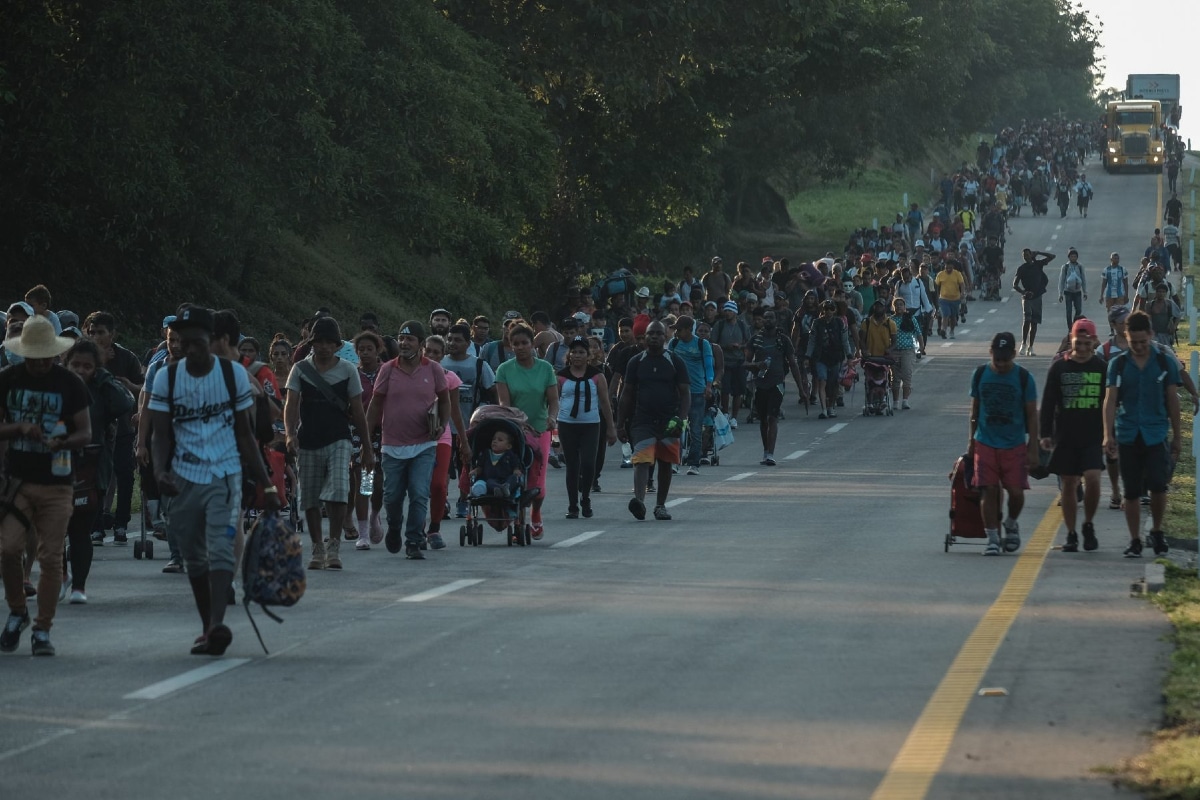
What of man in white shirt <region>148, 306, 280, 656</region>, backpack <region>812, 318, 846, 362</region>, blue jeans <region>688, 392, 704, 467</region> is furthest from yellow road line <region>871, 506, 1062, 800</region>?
backpack <region>812, 318, 846, 362</region>

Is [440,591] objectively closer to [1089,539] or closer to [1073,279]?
[1089,539]

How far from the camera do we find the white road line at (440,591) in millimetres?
12594

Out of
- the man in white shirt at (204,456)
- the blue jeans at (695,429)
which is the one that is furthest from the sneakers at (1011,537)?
the blue jeans at (695,429)

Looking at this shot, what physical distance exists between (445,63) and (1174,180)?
64126 mm

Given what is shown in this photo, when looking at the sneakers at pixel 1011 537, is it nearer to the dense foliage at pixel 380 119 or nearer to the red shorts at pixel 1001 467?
the red shorts at pixel 1001 467

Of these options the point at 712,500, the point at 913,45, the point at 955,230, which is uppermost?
the point at 913,45

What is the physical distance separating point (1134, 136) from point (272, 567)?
297 ft

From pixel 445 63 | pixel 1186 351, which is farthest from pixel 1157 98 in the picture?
pixel 445 63

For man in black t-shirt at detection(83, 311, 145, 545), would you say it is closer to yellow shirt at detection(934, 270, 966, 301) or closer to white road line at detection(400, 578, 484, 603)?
white road line at detection(400, 578, 484, 603)

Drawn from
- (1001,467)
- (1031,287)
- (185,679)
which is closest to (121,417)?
(185,679)

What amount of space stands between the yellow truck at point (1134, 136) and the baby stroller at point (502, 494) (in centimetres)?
8119

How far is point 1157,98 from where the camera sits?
10662 centimetres

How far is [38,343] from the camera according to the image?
10.7 meters

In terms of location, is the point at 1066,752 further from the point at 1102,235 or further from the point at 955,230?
the point at 1102,235
